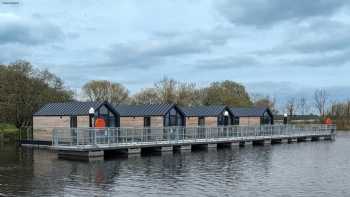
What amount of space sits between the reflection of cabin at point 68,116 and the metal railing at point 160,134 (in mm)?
3067

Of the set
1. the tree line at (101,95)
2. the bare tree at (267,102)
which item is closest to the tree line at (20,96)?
the tree line at (101,95)

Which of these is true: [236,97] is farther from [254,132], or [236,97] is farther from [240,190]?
[240,190]

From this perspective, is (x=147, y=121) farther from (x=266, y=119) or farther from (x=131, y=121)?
(x=266, y=119)

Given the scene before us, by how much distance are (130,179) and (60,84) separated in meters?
41.4

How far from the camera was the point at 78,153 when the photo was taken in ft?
104

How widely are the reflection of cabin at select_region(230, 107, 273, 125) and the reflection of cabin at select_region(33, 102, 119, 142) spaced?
18570mm

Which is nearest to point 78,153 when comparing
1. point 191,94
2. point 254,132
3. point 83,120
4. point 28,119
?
point 83,120

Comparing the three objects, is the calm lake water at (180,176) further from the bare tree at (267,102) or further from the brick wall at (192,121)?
the bare tree at (267,102)

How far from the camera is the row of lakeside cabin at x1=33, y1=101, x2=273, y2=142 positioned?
39406 millimetres

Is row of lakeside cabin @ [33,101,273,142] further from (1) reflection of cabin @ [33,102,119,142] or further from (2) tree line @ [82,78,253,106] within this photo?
(2) tree line @ [82,78,253,106]

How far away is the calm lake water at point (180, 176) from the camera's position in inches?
774

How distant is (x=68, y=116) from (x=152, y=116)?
723 centimetres

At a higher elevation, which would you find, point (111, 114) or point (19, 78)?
point (19, 78)

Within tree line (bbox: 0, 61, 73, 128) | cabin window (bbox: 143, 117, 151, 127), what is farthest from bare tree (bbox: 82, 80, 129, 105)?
cabin window (bbox: 143, 117, 151, 127)
